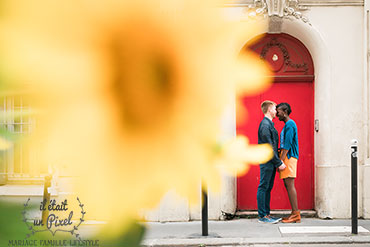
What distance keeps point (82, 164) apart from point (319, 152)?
6202 mm

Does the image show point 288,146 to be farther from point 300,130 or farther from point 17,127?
point 17,127

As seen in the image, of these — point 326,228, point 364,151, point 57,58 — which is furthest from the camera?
point 364,151

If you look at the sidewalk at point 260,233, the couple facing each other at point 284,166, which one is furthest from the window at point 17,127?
the couple facing each other at point 284,166

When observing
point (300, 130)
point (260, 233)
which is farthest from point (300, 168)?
point (260, 233)

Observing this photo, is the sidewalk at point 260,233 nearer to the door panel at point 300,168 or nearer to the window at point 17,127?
the door panel at point 300,168

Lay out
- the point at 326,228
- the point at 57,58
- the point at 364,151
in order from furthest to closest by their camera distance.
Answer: the point at 364,151, the point at 326,228, the point at 57,58

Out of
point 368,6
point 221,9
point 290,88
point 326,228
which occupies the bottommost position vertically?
point 326,228

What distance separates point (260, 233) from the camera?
5.37 meters

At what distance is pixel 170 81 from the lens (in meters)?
0.42

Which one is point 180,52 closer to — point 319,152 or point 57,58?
point 57,58

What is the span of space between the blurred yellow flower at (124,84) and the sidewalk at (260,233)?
173 inches

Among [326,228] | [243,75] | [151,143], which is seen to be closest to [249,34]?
[243,75]

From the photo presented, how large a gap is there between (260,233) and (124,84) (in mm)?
5199

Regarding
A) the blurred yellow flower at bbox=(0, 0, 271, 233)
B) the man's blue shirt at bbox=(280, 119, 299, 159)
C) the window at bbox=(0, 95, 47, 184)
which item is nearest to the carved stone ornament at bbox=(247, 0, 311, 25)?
the blurred yellow flower at bbox=(0, 0, 271, 233)
